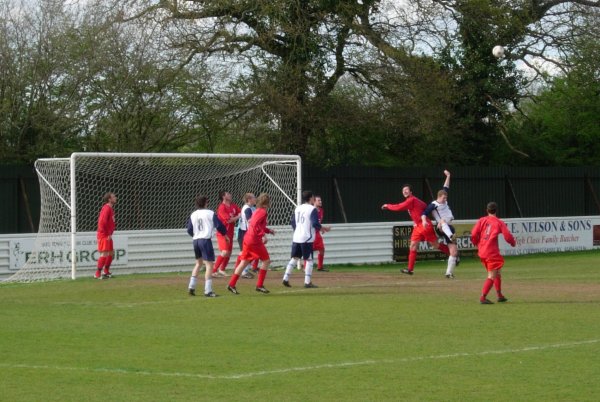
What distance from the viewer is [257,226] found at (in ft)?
63.9

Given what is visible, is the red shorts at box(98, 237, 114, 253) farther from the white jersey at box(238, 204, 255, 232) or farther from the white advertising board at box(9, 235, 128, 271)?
the white jersey at box(238, 204, 255, 232)

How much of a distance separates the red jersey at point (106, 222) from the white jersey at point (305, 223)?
491cm

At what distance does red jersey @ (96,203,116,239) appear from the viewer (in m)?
23.5

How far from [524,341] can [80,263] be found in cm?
1446

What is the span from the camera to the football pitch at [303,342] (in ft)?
32.5

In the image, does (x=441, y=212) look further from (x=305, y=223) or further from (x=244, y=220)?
(x=305, y=223)

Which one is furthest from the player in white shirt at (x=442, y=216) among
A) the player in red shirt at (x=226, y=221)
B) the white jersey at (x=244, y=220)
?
the player in red shirt at (x=226, y=221)

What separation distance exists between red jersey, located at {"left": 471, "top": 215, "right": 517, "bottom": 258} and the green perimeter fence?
41.5 feet

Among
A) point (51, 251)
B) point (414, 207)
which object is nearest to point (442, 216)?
point (414, 207)

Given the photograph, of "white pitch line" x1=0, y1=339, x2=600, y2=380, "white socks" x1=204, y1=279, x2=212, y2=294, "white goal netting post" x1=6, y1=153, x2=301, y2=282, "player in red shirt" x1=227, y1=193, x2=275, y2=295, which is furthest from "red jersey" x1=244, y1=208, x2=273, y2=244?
"white pitch line" x1=0, y1=339, x2=600, y2=380

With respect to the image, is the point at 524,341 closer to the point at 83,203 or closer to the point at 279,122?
the point at 83,203

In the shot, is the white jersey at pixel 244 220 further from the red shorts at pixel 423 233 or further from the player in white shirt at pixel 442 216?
the player in white shirt at pixel 442 216

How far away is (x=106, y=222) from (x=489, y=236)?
31.2 ft

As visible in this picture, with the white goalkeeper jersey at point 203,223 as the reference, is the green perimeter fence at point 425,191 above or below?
above
